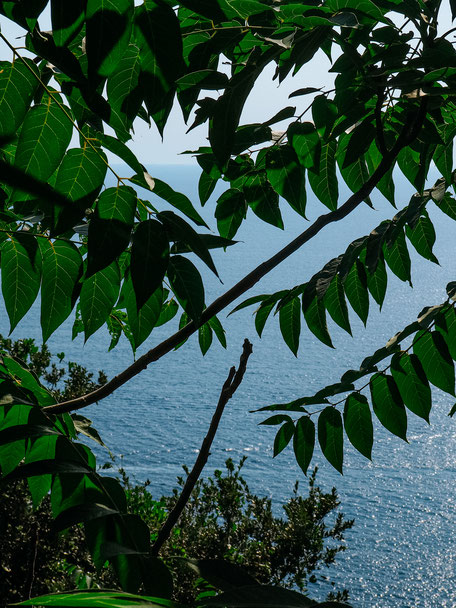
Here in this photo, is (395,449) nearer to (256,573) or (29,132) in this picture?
(256,573)

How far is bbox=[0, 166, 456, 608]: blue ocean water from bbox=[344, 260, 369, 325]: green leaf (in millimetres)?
2229

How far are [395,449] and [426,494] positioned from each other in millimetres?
958

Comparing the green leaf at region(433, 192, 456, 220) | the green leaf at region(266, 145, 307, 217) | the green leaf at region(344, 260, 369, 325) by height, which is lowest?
the green leaf at region(344, 260, 369, 325)

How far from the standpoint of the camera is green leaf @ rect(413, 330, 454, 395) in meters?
0.63

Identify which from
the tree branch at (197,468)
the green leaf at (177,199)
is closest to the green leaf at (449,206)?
the tree branch at (197,468)

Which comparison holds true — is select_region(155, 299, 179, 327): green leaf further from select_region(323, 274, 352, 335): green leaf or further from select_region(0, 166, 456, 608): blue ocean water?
select_region(0, 166, 456, 608): blue ocean water

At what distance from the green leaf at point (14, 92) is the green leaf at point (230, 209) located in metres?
0.30

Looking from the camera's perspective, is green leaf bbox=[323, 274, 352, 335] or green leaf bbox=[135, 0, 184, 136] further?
green leaf bbox=[323, 274, 352, 335]

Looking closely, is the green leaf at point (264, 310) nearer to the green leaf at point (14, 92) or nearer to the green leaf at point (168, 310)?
the green leaf at point (168, 310)

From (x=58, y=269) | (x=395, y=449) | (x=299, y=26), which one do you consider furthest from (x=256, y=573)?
(x=395, y=449)

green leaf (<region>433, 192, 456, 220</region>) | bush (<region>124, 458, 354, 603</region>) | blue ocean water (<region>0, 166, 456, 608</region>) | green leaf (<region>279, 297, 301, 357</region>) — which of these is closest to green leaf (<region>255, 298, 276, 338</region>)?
green leaf (<region>279, 297, 301, 357</region>)

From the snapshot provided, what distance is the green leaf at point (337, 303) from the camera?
65cm

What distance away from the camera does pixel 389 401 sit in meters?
A: 0.63

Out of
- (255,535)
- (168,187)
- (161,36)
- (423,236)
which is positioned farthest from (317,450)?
(161,36)
